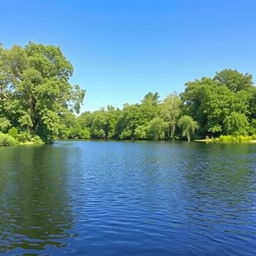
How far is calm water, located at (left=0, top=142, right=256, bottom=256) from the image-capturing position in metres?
11.4

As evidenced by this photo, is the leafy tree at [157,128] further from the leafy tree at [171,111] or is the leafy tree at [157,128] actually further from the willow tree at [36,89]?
the willow tree at [36,89]

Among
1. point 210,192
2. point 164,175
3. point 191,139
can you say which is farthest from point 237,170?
point 191,139

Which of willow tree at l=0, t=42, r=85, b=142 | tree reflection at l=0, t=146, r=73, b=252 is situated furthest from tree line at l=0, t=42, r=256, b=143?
tree reflection at l=0, t=146, r=73, b=252

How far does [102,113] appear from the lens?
523 feet

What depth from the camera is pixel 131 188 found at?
70.5 feet

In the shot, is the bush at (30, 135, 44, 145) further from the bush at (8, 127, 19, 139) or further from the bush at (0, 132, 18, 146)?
the bush at (0, 132, 18, 146)

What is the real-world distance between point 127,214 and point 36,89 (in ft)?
186

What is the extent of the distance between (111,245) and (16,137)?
6159 centimetres

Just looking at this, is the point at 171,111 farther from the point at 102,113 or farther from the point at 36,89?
the point at 102,113

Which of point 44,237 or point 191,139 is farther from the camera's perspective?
point 191,139

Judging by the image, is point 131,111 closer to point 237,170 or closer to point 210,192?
point 237,170

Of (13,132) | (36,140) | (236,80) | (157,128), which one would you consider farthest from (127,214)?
(236,80)

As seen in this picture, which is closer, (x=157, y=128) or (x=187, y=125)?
Result: (x=187, y=125)

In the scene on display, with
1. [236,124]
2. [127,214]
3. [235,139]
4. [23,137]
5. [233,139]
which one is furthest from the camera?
[236,124]
